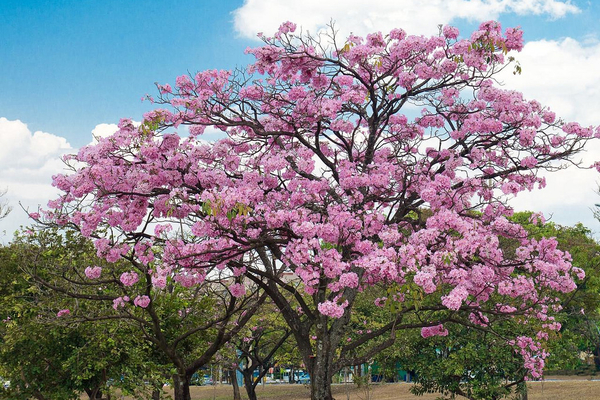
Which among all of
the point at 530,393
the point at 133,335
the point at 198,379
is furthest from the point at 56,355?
the point at 530,393

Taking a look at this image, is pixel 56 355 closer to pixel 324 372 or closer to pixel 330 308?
pixel 324 372

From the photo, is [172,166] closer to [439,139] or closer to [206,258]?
[206,258]

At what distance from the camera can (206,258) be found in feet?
35.6

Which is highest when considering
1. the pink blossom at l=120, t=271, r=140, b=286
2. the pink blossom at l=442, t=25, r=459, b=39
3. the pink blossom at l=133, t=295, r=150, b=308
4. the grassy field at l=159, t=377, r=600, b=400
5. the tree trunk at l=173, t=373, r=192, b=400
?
the pink blossom at l=442, t=25, r=459, b=39

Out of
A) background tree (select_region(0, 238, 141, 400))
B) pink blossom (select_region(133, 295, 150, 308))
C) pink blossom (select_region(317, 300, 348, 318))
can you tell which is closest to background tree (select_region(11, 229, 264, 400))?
background tree (select_region(0, 238, 141, 400))

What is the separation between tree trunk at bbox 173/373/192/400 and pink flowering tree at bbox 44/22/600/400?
4.73m

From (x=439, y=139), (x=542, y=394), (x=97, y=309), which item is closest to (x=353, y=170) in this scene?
(x=439, y=139)

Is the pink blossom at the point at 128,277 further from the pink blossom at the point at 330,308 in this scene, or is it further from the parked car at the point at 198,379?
the parked car at the point at 198,379

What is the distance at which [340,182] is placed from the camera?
452 inches

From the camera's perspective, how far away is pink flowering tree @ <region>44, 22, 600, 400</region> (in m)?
10.4

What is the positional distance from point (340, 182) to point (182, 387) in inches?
330

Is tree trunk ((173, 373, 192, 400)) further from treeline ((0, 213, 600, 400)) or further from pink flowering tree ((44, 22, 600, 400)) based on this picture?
pink flowering tree ((44, 22, 600, 400))

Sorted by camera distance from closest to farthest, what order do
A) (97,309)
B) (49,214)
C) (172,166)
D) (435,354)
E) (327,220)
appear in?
1. (327,220)
2. (172,166)
3. (49,214)
4. (97,309)
5. (435,354)

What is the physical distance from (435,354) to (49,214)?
13195 millimetres
